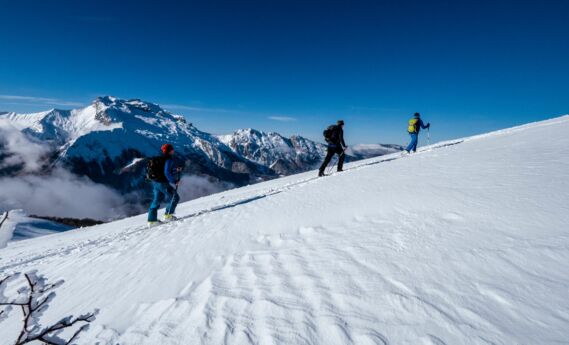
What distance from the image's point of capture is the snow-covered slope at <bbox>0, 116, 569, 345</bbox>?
3.23 meters

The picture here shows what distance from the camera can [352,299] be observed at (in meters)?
3.75

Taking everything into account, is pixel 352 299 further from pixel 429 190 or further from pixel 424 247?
pixel 429 190

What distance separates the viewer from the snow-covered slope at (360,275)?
3.23 meters

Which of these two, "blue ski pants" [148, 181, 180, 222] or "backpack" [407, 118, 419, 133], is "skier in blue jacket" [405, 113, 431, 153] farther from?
"blue ski pants" [148, 181, 180, 222]

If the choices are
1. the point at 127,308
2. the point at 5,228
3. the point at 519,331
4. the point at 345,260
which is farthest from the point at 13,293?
the point at 519,331

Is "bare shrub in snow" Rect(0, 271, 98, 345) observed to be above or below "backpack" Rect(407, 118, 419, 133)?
below

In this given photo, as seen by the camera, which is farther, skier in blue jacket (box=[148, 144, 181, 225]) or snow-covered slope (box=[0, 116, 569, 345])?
skier in blue jacket (box=[148, 144, 181, 225])

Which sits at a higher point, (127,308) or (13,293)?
(127,308)

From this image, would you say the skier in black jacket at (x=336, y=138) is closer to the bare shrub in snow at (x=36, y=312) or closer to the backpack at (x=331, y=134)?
the backpack at (x=331, y=134)

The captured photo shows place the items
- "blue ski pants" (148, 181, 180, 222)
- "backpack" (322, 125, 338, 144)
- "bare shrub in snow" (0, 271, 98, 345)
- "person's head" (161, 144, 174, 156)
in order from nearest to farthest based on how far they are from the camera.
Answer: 1. "bare shrub in snow" (0, 271, 98, 345)
2. "person's head" (161, 144, 174, 156)
3. "blue ski pants" (148, 181, 180, 222)
4. "backpack" (322, 125, 338, 144)

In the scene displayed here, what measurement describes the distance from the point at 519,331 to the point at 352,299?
1641 mm

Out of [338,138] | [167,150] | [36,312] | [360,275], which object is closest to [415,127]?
[338,138]

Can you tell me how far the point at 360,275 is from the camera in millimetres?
4246

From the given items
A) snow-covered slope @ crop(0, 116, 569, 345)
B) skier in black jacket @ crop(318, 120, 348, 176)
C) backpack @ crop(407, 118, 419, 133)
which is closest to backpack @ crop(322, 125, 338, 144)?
skier in black jacket @ crop(318, 120, 348, 176)
